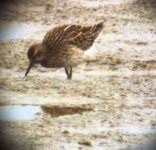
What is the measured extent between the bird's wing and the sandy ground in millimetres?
35

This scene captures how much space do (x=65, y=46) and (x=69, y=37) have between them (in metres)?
0.05

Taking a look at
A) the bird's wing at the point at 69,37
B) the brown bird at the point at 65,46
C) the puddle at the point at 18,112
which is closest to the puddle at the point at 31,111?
the puddle at the point at 18,112

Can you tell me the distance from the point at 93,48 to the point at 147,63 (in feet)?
0.91

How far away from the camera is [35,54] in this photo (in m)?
2.26

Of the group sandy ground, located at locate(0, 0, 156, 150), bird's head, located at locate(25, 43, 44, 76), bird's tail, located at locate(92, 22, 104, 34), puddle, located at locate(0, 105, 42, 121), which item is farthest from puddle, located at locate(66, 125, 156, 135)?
bird's tail, located at locate(92, 22, 104, 34)

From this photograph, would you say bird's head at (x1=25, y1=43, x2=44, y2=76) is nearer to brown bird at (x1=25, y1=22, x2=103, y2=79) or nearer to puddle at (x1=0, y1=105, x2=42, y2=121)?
brown bird at (x1=25, y1=22, x2=103, y2=79)

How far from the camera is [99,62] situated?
2.29m

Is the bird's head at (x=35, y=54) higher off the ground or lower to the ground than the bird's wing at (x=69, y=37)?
lower

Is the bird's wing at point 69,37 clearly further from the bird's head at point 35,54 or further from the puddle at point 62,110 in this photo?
the puddle at point 62,110

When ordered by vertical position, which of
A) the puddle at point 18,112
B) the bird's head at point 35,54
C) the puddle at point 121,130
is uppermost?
the bird's head at point 35,54

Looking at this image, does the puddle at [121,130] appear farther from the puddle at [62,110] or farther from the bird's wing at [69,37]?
the bird's wing at [69,37]

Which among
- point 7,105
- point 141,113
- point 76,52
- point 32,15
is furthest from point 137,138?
point 32,15

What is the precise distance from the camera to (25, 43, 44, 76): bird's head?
226 cm

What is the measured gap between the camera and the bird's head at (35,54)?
→ 2.26 m
